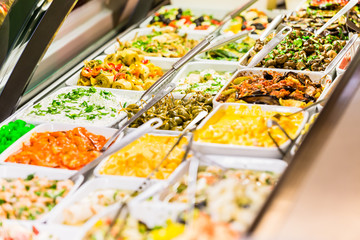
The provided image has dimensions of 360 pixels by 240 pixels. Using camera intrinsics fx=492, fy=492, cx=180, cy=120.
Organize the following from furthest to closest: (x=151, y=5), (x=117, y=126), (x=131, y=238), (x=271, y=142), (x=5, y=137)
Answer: (x=151, y=5), (x=117, y=126), (x=5, y=137), (x=271, y=142), (x=131, y=238)

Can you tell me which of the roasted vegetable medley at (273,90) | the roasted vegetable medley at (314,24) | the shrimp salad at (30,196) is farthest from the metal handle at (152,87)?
the roasted vegetable medley at (314,24)

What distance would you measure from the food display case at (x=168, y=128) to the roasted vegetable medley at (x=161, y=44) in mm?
18

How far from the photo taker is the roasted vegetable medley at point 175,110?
261cm

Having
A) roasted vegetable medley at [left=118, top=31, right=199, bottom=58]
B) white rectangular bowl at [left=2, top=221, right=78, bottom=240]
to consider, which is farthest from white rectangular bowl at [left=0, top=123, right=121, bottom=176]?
roasted vegetable medley at [left=118, top=31, right=199, bottom=58]

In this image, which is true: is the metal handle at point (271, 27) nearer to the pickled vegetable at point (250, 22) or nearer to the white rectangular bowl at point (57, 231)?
the pickled vegetable at point (250, 22)

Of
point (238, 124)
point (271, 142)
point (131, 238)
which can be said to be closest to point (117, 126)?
point (238, 124)

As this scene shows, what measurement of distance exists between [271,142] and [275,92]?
2.27 feet

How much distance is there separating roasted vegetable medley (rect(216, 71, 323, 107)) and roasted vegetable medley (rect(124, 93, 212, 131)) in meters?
0.13

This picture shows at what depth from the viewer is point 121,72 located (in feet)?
11.2

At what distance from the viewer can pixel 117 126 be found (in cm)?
274

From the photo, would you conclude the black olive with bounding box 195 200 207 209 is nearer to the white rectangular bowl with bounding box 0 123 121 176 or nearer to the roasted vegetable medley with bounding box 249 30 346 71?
the white rectangular bowl with bounding box 0 123 121 176

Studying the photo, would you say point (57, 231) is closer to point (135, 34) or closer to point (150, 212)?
point (150, 212)

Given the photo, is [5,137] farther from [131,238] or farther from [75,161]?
[131,238]

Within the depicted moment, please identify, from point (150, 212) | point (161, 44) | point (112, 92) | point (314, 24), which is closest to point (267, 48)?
point (112, 92)
